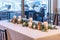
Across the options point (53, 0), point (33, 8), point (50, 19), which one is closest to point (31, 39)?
point (50, 19)

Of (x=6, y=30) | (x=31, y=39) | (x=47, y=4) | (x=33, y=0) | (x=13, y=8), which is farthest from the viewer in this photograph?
(x=47, y=4)

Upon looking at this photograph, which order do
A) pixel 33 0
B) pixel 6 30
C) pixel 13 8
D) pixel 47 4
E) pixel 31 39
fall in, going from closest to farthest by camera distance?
pixel 31 39 → pixel 6 30 → pixel 13 8 → pixel 33 0 → pixel 47 4

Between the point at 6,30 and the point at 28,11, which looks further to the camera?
the point at 28,11

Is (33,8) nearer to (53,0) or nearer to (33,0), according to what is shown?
(33,0)

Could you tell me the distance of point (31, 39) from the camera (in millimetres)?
2246

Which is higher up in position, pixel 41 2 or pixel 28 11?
pixel 41 2

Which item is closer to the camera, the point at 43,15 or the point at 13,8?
the point at 13,8

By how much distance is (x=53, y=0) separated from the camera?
6.07 m

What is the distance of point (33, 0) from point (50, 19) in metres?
1.14

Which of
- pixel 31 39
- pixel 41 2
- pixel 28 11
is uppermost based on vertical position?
pixel 41 2

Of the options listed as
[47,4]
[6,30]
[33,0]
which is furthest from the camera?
[47,4]

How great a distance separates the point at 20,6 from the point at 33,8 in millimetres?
634

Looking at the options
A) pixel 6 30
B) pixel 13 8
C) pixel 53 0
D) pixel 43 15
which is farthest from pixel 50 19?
pixel 6 30

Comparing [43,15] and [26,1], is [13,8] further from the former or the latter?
[43,15]
